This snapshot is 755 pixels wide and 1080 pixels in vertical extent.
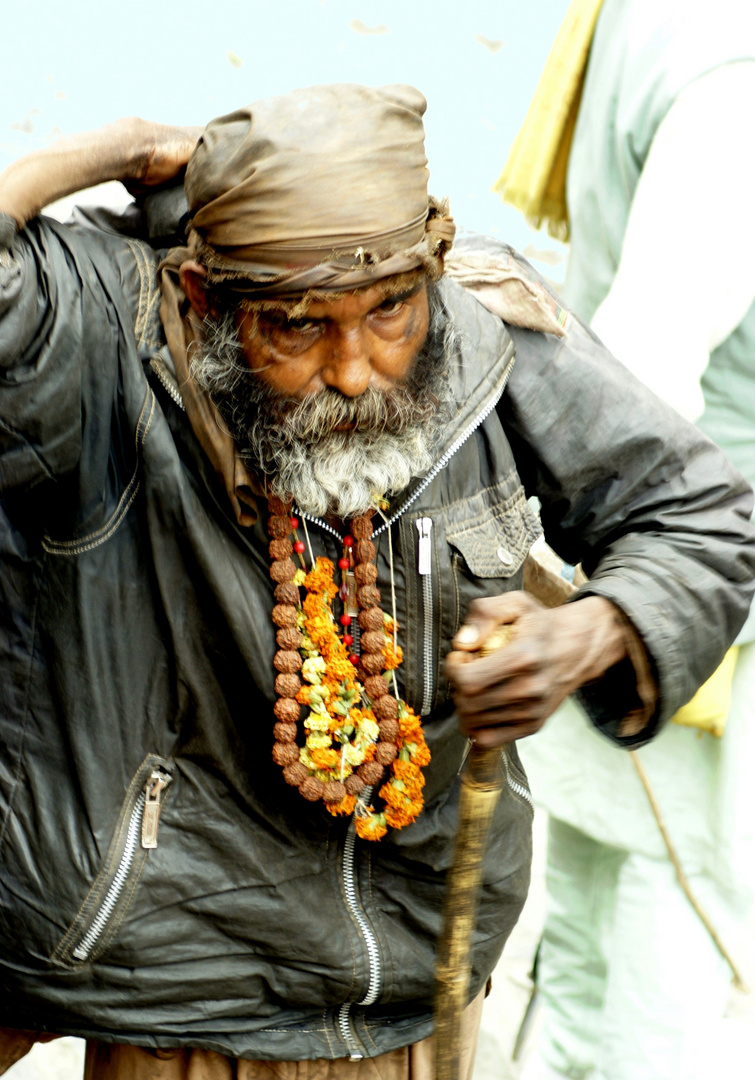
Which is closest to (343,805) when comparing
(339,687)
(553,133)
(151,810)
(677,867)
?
(339,687)

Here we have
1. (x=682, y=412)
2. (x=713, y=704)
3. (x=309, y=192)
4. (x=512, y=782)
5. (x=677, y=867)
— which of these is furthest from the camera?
(x=677, y=867)

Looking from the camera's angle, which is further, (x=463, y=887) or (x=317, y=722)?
(x=317, y=722)

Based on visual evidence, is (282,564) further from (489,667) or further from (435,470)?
(489,667)

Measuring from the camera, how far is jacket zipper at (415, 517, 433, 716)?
6.27 feet

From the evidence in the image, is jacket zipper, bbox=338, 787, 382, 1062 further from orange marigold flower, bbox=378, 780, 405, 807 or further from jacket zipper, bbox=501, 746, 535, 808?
jacket zipper, bbox=501, 746, 535, 808

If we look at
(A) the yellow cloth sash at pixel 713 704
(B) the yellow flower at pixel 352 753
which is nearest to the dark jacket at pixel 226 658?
(B) the yellow flower at pixel 352 753

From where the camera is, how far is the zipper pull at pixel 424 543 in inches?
75.2

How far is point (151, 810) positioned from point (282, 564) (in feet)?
1.39

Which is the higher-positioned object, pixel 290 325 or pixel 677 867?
pixel 290 325

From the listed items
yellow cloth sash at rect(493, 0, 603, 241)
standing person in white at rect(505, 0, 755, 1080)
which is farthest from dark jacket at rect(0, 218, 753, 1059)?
yellow cloth sash at rect(493, 0, 603, 241)

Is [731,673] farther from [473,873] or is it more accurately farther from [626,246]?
[473,873]

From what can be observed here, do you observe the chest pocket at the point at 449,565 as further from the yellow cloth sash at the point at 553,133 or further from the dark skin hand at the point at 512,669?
the yellow cloth sash at the point at 553,133

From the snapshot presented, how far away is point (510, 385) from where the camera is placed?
6.44 feet

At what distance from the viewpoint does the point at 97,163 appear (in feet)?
6.05
